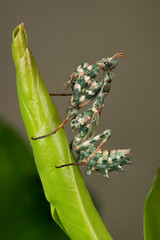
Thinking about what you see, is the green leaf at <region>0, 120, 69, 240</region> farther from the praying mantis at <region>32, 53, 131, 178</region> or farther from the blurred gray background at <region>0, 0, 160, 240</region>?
the blurred gray background at <region>0, 0, 160, 240</region>

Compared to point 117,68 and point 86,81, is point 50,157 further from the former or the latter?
point 117,68

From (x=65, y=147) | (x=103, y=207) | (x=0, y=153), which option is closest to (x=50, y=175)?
(x=65, y=147)

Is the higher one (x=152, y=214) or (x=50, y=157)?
(x=50, y=157)

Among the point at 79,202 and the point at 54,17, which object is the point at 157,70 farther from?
the point at 79,202

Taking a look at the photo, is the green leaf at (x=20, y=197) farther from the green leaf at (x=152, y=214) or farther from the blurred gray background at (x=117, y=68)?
the blurred gray background at (x=117, y=68)

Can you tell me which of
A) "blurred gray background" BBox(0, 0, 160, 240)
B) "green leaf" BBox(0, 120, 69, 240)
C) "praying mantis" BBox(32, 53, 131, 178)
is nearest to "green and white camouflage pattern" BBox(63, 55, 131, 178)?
"praying mantis" BBox(32, 53, 131, 178)

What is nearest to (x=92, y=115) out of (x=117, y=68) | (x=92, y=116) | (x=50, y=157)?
(x=92, y=116)
